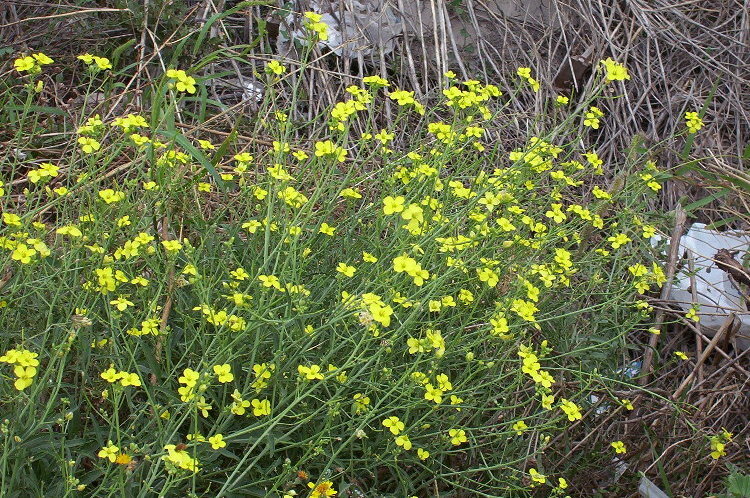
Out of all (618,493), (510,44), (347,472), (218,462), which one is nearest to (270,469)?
(218,462)

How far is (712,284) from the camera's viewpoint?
118 inches

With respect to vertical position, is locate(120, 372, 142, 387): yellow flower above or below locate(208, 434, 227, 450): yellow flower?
above

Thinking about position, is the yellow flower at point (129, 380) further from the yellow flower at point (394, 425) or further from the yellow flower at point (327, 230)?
the yellow flower at point (327, 230)

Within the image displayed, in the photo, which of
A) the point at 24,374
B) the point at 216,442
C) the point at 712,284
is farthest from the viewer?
the point at 712,284

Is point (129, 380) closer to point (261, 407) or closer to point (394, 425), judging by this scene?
point (261, 407)

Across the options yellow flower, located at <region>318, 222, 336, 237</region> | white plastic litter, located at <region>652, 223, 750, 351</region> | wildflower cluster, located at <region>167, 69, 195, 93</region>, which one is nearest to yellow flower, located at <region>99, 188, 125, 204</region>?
wildflower cluster, located at <region>167, 69, 195, 93</region>

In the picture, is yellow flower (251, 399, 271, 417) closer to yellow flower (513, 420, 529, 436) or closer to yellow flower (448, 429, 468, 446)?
yellow flower (448, 429, 468, 446)

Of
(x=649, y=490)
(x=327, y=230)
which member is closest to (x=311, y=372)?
(x=327, y=230)

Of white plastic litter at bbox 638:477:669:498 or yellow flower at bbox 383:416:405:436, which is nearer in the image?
yellow flower at bbox 383:416:405:436

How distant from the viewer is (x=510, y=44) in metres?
3.99

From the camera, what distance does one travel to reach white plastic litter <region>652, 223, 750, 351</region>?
2920 mm

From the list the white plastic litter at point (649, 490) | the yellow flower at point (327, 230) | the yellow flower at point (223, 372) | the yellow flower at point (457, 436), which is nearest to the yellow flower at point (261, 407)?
the yellow flower at point (223, 372)

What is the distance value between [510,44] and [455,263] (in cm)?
232

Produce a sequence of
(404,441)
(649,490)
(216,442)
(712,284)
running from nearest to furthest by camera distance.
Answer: (216,442) < (404,441) < (649,490) < (712,284)
